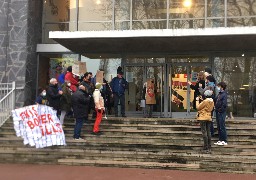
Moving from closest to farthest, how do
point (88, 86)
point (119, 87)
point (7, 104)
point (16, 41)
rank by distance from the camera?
point (88, 86), point (119, 87), point (7, 104), point (16, 41)

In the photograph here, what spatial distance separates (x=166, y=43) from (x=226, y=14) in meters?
2.61

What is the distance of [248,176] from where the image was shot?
8.46m

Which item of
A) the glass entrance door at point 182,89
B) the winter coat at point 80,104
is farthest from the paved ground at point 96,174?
the glass entrance door at point 182,89

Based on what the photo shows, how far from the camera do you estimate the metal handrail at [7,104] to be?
40.8ft

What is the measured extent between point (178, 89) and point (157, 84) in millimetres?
945

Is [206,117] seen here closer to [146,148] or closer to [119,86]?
[146,148]

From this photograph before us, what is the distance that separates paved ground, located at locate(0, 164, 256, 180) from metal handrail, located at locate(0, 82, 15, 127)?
144 inches

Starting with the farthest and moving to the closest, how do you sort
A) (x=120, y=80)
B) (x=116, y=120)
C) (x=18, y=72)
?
(x=18, y=72), (x=120, y=80), (x=116, y=120)

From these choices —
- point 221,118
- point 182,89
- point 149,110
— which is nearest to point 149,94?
point 149,110

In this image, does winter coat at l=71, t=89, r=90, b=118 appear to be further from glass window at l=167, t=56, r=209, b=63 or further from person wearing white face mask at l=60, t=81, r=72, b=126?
glass window at l=167, t=56, r=209, b=63

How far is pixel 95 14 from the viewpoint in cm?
1518

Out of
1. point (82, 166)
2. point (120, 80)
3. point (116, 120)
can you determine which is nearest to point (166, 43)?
point (120, 80)

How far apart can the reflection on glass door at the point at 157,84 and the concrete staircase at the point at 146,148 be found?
3.46m

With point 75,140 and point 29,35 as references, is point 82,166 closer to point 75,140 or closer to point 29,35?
point 75,140
